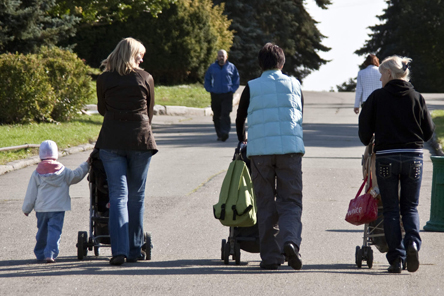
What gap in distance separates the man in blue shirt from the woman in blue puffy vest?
1033 centimetres

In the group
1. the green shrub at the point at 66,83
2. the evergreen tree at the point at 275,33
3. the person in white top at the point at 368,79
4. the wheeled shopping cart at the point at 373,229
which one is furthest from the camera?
the evergreen tree at the point at 275,33

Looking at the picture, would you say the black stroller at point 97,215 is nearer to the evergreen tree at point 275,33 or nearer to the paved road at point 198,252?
the paved road at point 198,252

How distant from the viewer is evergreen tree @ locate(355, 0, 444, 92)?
186 feet

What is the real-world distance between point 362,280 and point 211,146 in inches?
414

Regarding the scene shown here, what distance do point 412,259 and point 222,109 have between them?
1118cm

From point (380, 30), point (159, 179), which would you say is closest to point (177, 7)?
point (159, 179)

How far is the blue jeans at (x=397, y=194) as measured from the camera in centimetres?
577

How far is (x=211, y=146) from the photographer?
1595 cm

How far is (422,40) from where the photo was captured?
5747 cm

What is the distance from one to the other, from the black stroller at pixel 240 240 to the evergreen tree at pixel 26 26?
16.1m

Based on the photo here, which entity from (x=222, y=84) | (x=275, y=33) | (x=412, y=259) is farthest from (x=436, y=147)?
(x=275, y=33)

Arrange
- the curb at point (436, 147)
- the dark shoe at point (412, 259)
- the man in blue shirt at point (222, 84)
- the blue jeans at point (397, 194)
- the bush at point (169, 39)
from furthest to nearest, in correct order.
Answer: the bush at point (169, 39)
the man in blue shirt at point (222, 84)
the curb at point (436, 147)
the blue jeans at point (397, 194)
the dark shoe at point (412, 259)

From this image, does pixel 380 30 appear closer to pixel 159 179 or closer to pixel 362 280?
pixel 159 179

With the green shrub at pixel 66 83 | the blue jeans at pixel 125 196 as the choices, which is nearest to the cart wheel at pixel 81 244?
the blue jeans at pixel 125 196
